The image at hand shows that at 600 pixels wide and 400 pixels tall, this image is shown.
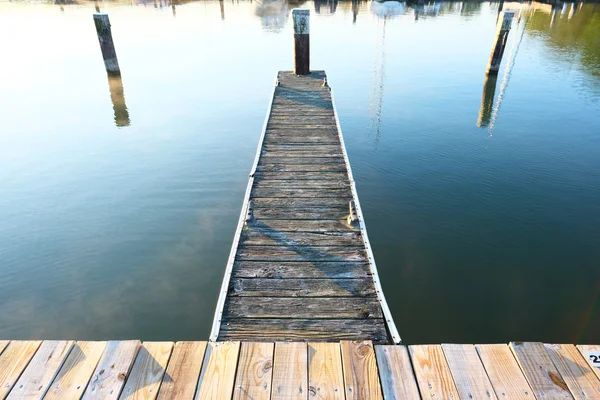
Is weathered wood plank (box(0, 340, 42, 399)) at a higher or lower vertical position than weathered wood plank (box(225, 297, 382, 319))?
higher

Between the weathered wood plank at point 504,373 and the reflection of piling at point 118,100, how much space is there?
16240 mm

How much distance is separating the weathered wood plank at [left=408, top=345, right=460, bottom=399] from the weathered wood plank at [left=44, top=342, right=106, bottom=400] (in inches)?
121

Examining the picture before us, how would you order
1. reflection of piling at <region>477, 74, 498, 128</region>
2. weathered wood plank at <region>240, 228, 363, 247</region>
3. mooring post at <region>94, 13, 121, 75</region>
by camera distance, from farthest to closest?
mooring post at <region>94, 13, 121, 75</region> → reflection of piling at <region>477, 74, 498, 128</region> → weathered wood plank at <region>240, 228, 363, 247</region>

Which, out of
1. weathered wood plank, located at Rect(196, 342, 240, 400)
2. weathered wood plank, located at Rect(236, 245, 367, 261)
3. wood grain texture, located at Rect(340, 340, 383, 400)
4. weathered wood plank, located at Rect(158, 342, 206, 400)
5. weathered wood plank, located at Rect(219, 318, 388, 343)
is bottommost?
weathered wood plank, located at Rect(219, 318, 388, 343)

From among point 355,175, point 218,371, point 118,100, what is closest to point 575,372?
point 218,371

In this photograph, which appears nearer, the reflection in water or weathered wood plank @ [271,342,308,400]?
weathered wood plank @ [271,342,308,400]

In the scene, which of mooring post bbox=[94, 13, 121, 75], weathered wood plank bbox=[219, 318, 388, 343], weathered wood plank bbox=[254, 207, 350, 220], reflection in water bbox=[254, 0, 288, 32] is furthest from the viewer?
reflection in water bbox=[254, 0, 288, 32]

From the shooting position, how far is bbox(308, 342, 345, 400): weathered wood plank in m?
3.26

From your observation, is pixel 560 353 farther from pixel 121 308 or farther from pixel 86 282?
pixel 86 282

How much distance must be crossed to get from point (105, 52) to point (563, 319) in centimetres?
2303

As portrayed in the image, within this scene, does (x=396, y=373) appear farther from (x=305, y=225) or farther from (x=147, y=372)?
(x=305, y=225)

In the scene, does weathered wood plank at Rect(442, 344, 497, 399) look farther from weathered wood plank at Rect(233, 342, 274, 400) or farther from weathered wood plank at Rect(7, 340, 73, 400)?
weathered wood plank at Rect(7, 340, 73, 400)

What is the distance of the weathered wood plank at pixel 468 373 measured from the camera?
324cm

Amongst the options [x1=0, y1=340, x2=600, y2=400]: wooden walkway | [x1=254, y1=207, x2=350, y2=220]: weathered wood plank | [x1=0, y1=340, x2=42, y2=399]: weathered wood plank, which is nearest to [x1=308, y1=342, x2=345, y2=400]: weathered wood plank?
[x1=0, y1=340, x2=600, y2=400]: wooden walkway
